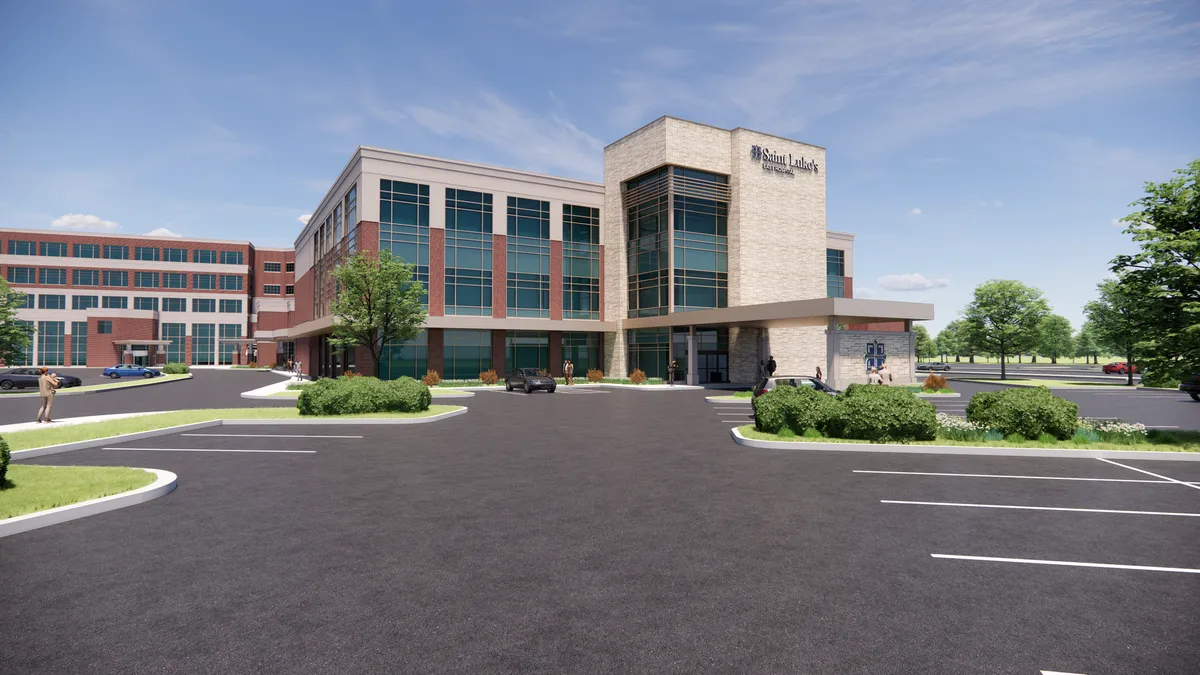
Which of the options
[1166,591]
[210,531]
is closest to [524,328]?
[210,531]

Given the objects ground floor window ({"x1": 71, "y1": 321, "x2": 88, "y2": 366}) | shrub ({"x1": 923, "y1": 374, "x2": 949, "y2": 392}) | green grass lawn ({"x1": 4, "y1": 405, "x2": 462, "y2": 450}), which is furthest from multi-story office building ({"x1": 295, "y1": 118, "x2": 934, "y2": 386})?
ground floor window ({"x1": 71, "y1": 321, "x2": 88, "y2": 366})

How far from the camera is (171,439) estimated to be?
16.3 meters

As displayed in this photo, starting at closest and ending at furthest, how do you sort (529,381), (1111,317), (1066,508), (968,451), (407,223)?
1. (1066,508)
2. (968,451)
3. (529,381)
4. (407,223)
5. (1111,317)

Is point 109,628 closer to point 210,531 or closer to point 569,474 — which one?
point 210,531

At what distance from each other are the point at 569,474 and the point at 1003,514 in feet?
22.2

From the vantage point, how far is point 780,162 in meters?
48.2

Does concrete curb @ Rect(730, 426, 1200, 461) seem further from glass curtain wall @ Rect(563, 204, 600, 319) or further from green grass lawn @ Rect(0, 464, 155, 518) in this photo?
glass curtain wall @ Rect(563, 204, 600, 319)

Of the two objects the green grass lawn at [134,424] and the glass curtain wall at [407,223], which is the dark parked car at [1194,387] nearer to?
the green grass lawn at [134,424]

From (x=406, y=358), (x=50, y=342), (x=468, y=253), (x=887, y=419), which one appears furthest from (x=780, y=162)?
(x=50, y=342)

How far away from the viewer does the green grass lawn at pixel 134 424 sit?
14828 mm

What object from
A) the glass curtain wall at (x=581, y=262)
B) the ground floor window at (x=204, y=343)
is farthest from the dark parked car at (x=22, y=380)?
the ground floor window at (x=204, y=343)

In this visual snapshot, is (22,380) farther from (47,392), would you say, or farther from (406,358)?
(47,392)

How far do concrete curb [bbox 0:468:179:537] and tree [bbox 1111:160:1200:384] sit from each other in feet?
69.7

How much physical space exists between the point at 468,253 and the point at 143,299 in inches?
2723
